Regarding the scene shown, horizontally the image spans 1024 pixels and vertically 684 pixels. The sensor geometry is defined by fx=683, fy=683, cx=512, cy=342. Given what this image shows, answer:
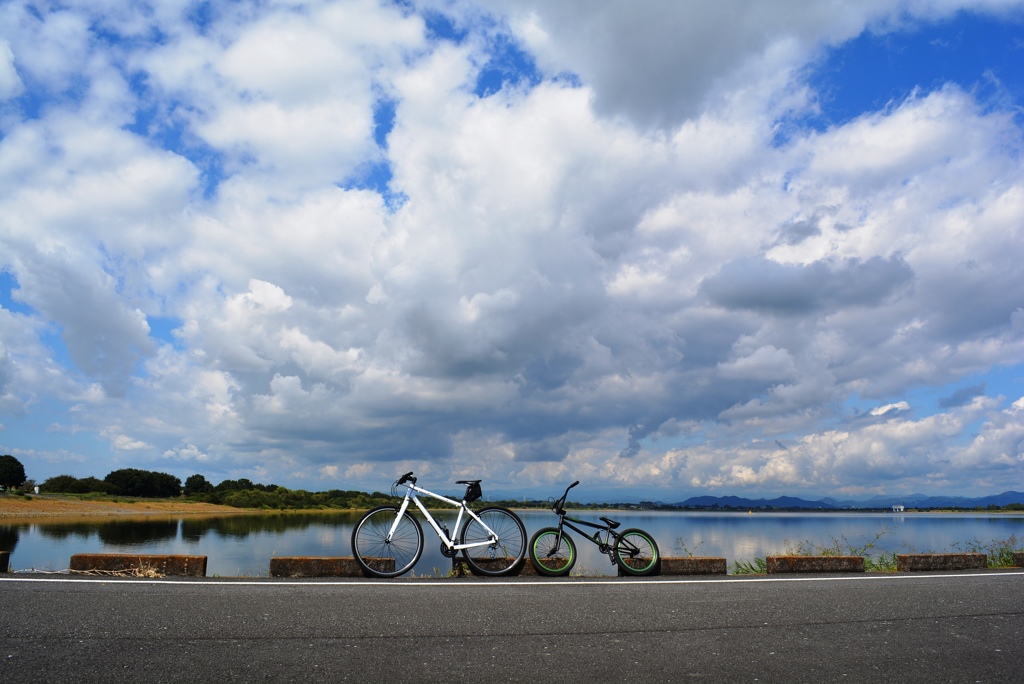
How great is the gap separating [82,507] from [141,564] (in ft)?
322

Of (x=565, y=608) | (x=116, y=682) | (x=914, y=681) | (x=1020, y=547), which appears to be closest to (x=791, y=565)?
(x=565, y=608)

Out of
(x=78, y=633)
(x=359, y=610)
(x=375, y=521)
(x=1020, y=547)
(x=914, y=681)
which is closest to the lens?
(x=914, y=681)

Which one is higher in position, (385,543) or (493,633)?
(385,543)

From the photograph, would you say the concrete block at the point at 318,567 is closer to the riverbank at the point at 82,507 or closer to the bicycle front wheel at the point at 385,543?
the bicycle front wheel at the point at 385,543

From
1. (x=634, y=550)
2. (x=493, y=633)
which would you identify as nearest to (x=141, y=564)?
(x=493, y=633)

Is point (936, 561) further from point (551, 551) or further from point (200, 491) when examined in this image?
point (200, 491)

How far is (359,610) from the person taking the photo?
248 inches

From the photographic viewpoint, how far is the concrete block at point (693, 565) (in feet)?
33.1

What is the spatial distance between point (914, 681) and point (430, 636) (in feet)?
11.4

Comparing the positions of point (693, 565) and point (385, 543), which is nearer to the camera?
point (385, 543)

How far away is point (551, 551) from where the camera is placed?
10180 millimetres

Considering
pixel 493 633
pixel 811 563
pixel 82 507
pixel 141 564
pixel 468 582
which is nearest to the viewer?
pixel 493 633

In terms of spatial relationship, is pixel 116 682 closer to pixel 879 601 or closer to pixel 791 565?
pixel 879 601

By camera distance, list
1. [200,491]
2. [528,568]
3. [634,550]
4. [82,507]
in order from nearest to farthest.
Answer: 1. [528,568]
2. [634,550]
3. [82,507]
4. [200,491]
